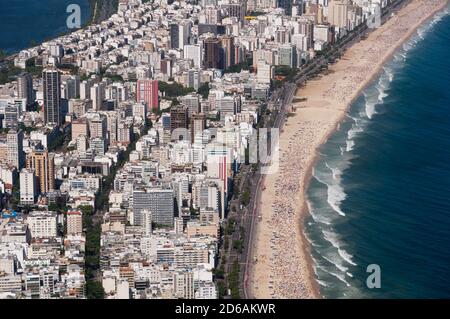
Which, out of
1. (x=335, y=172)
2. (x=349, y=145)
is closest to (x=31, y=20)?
(x=349, y=145)

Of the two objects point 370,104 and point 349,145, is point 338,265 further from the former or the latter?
point 370,104

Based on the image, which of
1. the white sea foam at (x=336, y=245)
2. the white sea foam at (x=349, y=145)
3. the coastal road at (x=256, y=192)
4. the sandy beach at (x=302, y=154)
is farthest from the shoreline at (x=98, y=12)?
the white sea foam at (x=336, y=245)

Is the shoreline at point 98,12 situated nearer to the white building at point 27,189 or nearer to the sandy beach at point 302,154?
the sandy beach at point 302,154

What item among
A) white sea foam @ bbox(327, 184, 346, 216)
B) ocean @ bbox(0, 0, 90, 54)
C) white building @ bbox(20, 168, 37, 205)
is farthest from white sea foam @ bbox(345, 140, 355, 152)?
ocean @ bbox(0, 0, 90, 54)

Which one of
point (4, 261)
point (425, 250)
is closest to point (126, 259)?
point (4, 261)

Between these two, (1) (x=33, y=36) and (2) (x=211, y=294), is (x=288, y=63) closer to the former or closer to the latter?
(1) (x=33, y=36)
